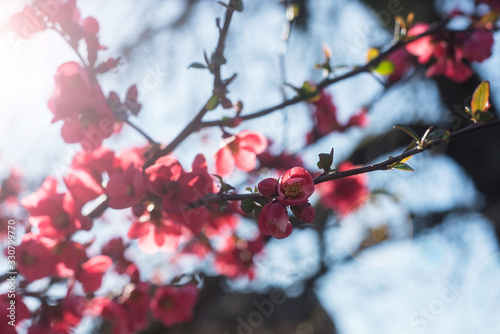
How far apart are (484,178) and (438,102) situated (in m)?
0.52

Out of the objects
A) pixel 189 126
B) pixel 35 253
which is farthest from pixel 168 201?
pixel 35 253

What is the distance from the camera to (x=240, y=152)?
993mm

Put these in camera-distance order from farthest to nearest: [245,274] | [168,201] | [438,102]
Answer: [438,102], [245,274], [168,201]

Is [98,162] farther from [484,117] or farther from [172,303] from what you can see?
[484,117]

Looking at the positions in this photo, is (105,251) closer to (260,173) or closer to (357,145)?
(260,173)

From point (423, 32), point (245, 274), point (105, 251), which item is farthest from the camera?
point (245, 274)

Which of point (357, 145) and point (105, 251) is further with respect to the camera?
point (357, 145)

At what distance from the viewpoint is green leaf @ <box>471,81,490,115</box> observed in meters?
0.69

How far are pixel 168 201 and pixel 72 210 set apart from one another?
24 cm

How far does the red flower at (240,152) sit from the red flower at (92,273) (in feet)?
1.25

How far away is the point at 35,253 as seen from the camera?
34.4 inches

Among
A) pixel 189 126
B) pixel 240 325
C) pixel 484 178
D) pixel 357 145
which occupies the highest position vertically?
pixel 189 126

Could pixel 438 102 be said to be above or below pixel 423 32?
below

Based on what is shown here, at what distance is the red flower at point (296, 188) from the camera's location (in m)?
0.58
